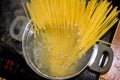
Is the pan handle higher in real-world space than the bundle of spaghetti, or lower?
lower

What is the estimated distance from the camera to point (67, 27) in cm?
94

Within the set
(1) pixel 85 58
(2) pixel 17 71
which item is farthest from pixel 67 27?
(2) pixel 17 71

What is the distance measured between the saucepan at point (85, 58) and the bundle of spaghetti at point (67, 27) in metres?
0.02

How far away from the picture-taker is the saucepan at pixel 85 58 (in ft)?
3.15

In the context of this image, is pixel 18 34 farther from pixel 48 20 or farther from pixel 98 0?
pixel 98 0

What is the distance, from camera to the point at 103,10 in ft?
3.02

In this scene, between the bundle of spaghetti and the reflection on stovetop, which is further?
the reflection on stovetop

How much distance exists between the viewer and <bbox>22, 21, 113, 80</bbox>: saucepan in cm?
96

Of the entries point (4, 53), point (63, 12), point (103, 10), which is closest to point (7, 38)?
point (4, 53)

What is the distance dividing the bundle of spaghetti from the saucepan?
0.07 feet

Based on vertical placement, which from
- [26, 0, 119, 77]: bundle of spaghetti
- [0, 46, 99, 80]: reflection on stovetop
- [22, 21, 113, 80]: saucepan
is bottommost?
[0, 46, 99, 80]: reflection on stovetop

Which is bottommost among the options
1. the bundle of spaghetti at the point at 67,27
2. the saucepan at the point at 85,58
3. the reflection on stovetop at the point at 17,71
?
the reflection on stovetop at the point at 17,71

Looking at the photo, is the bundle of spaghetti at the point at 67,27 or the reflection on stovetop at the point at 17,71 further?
the reflection on stovetop at the point at 17,71

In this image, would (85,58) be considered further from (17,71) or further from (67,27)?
(17,71)
